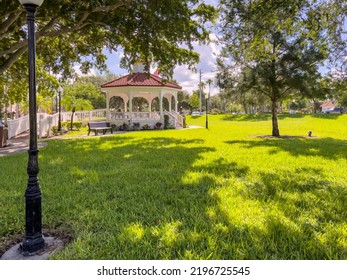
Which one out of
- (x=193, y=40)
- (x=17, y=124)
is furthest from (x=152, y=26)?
(x=17, y=124)

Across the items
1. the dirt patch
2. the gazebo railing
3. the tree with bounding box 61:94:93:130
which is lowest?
the dirt patch

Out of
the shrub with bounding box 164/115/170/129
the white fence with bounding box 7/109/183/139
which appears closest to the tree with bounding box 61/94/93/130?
the white fence with bounding box 7/109/183/139

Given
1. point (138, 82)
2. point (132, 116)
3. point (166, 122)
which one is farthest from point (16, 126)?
point (166, 122)

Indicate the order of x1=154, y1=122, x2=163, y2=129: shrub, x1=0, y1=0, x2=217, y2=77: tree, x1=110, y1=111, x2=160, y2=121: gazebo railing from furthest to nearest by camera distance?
x1=154, y1=122, x2=163, y2=129: shrub, x1=110, y1=111, x2=160, y2=121: gazebo railing, x1=0, y1=0, x2=217, y2=77: tree

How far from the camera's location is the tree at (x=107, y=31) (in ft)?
32.5

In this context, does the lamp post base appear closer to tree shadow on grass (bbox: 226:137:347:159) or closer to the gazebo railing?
tree shadow on grass (bbox: 226:137:347:159)

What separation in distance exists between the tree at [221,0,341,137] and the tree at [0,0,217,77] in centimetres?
189

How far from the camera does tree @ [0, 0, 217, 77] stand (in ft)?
32.5

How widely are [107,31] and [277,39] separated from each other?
937 centimetres

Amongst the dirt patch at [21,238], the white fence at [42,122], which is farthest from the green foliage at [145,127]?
the dirt patch at [21,238]

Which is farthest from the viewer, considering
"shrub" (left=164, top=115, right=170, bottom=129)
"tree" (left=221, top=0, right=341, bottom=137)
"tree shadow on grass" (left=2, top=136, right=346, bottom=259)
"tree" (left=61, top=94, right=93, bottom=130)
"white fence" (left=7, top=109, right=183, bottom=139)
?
"tree" (left=61, top=94, right=93, bottom=130)

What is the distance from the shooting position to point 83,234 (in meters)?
3.06

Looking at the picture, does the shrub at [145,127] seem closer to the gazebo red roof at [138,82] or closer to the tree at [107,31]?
the gazebo red roof at [138,82]

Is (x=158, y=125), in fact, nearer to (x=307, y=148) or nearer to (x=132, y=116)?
(x=132, y=116)
